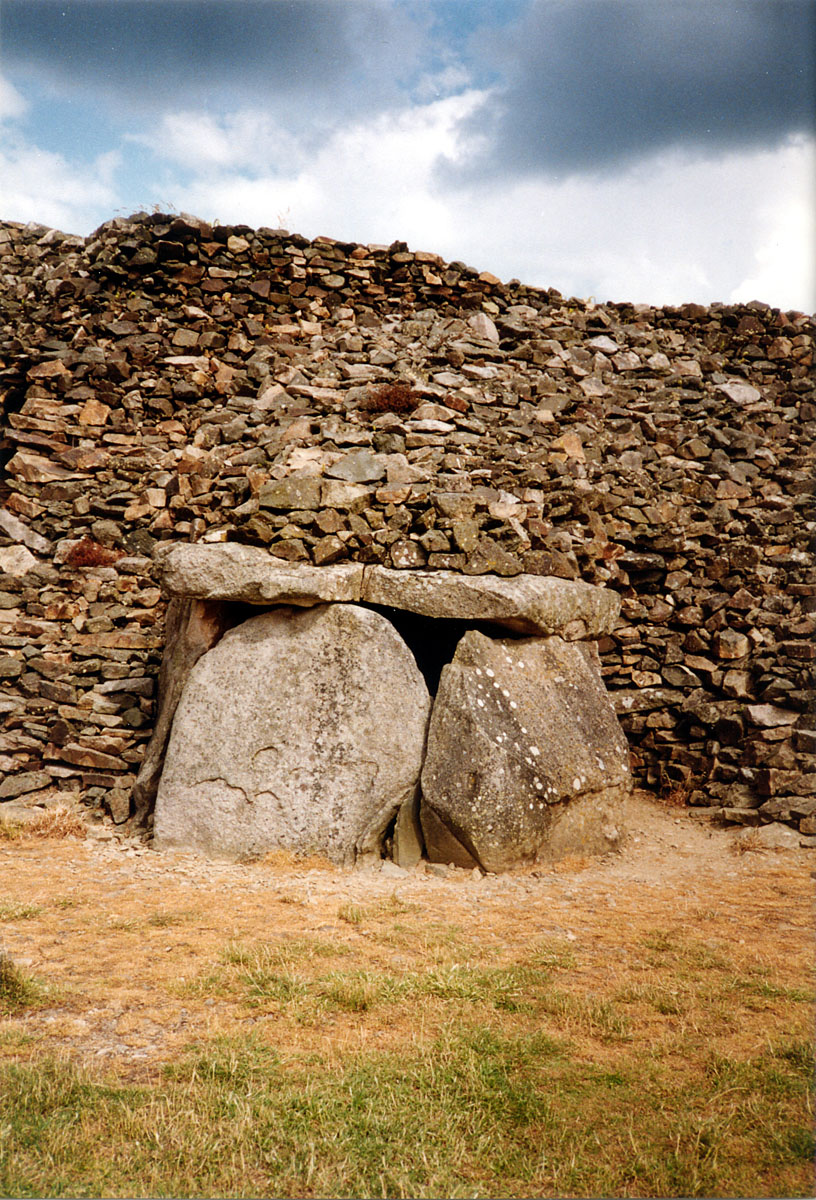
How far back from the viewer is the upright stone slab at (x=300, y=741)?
8016 millimetres

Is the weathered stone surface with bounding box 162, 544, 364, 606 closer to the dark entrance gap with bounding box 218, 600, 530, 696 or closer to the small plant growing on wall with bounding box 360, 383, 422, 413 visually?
the dark entrance gap with bounding box 218, 600, 530, 696

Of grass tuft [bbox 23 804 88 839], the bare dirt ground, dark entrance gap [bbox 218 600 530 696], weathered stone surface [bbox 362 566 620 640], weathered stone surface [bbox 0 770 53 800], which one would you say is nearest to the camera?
the bare dirt ground

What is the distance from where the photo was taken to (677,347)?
13844 millimetres

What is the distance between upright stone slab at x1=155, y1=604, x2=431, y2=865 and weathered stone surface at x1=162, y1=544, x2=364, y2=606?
268 millimetres

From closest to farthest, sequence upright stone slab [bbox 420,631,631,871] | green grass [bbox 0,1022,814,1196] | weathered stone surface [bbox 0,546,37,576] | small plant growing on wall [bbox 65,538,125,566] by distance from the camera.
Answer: green grass [bbox 0,1022,814,1196] < upright stone slab [bbox 420,631,631,871] < weathered stone surface [bbox 0,546,37,576] < small plant growing on wall [bbox 65,538,125,566]

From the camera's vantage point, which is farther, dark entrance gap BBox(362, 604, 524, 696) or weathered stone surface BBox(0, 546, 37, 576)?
weathered stone surface BBox(0, 546, 37, 576)

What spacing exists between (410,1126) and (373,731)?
4544 mm

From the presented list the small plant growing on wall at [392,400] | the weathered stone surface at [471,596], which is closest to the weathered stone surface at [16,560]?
the small plant growing on wall at [392,400]

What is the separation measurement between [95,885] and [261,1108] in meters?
4.08

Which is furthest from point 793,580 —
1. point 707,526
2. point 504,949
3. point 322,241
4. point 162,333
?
point 162,333

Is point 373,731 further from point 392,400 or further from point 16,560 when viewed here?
point 16,560

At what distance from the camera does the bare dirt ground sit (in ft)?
15.8

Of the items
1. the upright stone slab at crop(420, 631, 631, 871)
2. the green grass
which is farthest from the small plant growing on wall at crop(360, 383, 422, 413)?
the green grass

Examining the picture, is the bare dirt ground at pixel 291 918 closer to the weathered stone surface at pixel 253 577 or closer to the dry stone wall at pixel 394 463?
the dry stone wall at pixel 394 463
